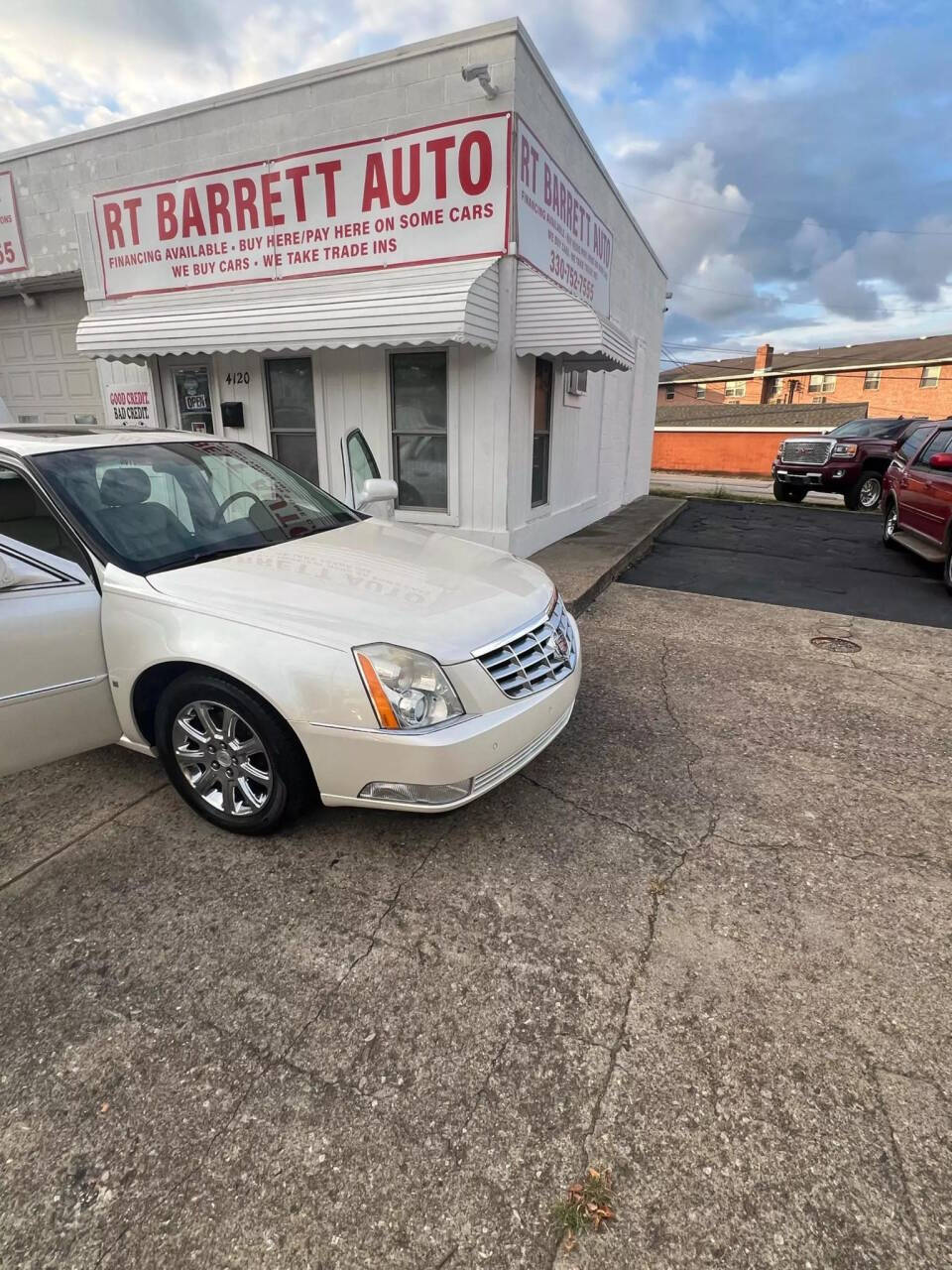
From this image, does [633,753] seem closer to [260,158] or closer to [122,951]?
[122,951]

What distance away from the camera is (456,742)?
8.08ft

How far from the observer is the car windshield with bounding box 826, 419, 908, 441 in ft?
51.1

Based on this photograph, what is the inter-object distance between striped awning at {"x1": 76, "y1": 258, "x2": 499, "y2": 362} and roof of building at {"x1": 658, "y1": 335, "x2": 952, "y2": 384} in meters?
28.3

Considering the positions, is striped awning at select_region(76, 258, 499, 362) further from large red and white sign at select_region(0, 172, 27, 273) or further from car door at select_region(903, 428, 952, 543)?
car door at select_region(903, 428, 952, 543)

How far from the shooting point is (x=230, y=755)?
2.80 metres

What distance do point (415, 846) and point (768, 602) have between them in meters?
5.25

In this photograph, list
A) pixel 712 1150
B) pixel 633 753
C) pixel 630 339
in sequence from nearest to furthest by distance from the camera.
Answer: pixel 712 1150
pixel 633 753
pixel 630 339

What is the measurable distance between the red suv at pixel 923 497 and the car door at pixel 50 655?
768 centimetres

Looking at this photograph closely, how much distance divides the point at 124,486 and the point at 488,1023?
114 inches

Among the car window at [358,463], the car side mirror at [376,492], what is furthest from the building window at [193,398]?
the car side mirror at [376,492]

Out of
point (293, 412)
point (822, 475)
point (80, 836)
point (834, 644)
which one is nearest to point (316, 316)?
point (293, 412)

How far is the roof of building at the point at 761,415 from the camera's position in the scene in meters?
34.4

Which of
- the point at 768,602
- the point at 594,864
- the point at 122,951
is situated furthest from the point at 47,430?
the point at 768,602

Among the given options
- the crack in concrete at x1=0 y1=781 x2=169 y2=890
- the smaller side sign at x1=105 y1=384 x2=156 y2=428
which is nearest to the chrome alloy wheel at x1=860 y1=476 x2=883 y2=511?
the smaller side sign at x1=105 y1=384 x2=156 y2=428
